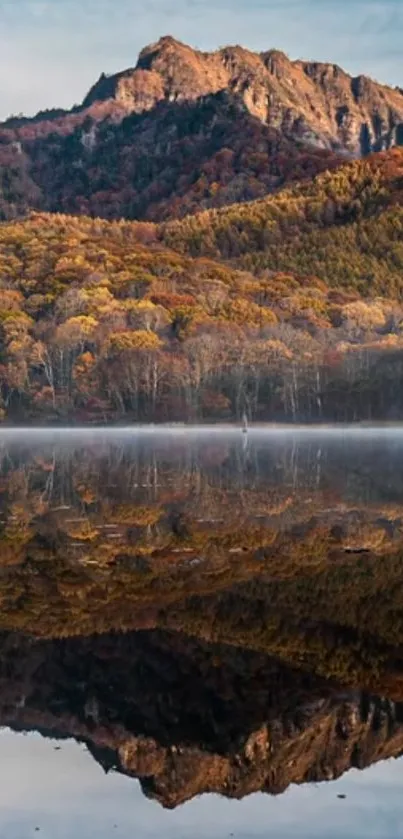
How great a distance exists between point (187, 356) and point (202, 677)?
89.1m

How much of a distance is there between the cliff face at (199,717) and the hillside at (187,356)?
82926 millimetres

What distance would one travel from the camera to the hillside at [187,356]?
98.2m

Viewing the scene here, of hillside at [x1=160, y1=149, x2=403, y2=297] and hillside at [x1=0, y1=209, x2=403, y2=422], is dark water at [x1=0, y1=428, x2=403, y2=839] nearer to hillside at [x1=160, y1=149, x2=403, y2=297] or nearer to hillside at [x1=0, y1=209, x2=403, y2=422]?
hillside at [x1=0, y1=209, x2=403, y2=422]

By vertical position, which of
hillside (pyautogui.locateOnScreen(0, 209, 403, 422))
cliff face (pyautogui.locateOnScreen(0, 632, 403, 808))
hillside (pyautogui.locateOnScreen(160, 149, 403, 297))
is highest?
hillside (pyautogui.locateOnScreen(160, 149, 403, 297))

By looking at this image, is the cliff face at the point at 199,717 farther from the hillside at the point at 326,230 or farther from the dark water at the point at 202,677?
the hillside at the point at 326,230

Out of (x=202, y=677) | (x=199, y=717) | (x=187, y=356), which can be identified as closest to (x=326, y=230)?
(x=187, y=356)

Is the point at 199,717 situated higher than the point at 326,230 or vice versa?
the point at 326,230

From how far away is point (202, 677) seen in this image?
36.6 feet

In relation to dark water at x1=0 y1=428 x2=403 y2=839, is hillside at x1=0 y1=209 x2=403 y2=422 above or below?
above

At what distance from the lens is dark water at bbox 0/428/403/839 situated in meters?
8.55

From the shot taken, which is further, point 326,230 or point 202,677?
point 326,230

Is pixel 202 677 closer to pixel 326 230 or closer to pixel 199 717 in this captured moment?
pixel 199 717

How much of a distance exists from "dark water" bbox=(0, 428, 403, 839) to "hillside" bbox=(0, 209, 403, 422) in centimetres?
7499

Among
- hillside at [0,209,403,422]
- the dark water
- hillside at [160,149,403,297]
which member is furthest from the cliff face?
hillside at [160,149,403,297]
